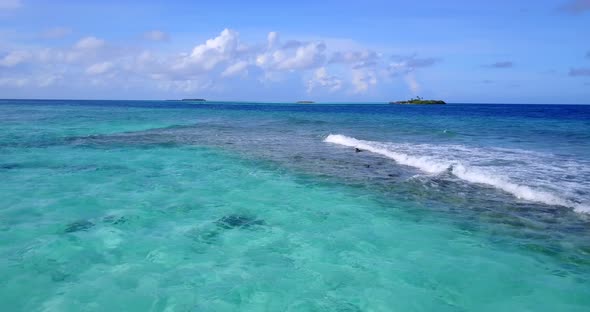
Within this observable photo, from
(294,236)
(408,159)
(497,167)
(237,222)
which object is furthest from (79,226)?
(497,167)

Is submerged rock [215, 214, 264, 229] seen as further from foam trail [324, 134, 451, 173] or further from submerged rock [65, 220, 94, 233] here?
foam trail [324, 134, 451, 173]

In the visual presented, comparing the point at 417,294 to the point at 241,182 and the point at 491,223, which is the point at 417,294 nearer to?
the point at 491,223

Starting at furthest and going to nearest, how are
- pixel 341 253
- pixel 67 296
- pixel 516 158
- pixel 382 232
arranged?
pixel 516 158 → pixel 382 232 → pixel 341 253 → pixel 67 296

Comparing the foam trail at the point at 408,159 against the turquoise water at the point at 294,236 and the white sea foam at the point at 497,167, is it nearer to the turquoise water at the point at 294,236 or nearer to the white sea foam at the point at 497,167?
the white sea foam at the point at 497,167

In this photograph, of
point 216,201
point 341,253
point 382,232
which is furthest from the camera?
point 216,201

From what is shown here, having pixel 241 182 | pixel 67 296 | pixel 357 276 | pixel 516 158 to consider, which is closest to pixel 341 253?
pixel 357 276

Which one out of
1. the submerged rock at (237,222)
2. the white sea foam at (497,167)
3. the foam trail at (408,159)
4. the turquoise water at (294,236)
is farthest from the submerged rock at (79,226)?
the foam trail at (408,159)

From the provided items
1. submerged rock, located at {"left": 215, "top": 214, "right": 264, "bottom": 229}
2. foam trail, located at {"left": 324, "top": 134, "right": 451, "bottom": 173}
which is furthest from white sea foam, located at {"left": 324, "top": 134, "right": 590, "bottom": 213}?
submerged rock, located at {"left": 215, "top": 214, "right": 264, "bottom": 229}
